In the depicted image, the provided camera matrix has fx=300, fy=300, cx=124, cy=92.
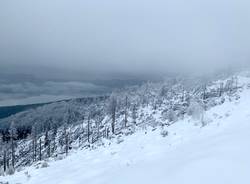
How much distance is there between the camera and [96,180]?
37.6ft

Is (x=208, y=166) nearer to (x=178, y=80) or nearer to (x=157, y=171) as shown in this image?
(x=157, y=171)

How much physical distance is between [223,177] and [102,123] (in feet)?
292

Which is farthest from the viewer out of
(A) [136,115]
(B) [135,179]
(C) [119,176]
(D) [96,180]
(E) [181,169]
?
(A) [136,115]

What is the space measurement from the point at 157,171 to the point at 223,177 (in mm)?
→ 2865

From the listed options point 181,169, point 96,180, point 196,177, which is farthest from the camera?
point 96,180

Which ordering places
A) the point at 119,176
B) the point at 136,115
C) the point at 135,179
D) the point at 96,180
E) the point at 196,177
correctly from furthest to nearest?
the point at 136,115 < the point at 96,180 < the point at 119,176 < the point at 135,179 < the point at 196,177

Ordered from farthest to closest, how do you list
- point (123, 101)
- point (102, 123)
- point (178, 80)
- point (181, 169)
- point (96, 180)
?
1. point (178, 80)
2. point (123, 101)
3. point (102, 123)
4. point (96, 180)
5. point (181, 169)

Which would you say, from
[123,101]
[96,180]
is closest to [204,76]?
[123,101]

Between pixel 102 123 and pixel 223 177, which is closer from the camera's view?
pixel 223 177

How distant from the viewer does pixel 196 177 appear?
25.6 feet

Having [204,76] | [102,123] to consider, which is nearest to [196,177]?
[102,123]

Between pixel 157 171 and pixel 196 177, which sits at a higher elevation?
pixel 196 177

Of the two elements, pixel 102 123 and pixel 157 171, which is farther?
pixel 102 123

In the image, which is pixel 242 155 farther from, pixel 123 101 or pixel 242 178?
pixel 123 101
